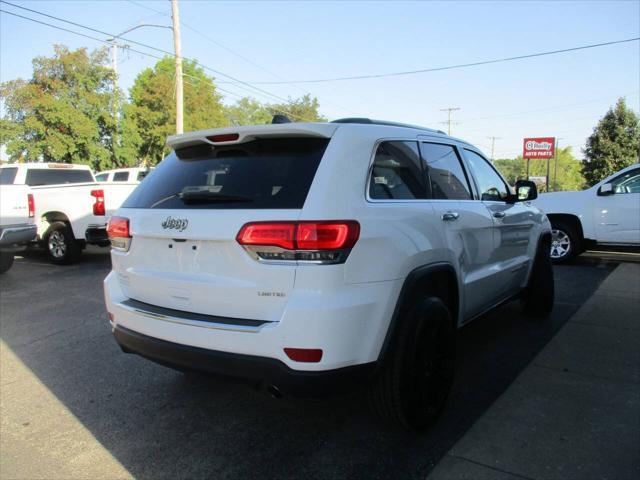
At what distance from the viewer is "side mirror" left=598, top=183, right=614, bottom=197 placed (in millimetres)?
8578

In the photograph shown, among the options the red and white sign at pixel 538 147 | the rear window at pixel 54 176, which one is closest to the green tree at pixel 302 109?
the red and white sign at pixel 538 147

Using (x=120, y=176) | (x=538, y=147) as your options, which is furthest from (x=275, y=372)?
(x=538, y=147)

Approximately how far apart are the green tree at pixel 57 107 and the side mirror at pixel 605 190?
85.3ft

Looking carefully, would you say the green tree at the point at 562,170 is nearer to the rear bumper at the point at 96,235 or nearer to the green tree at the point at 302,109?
the green tree at the point at 302,109

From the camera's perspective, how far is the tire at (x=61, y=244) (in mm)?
8844

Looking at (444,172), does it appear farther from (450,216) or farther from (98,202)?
(98,202)

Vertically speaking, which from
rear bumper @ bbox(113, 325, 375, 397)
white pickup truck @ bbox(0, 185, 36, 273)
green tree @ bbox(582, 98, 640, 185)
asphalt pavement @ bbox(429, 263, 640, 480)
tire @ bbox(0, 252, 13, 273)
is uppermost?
green tree @ bbox(582, 98, 640, 185)

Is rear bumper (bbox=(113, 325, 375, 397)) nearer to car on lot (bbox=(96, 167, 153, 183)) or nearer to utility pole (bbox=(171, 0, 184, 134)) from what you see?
car on lot (bbox=(96, 167, 153, 183))

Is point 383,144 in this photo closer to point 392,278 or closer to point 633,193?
point 392,278

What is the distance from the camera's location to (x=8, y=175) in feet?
33.8

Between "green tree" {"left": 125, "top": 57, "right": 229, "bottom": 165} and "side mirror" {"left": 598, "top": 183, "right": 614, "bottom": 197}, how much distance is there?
25620mm

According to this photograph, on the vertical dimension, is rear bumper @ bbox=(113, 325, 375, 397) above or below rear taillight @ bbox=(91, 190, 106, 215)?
below

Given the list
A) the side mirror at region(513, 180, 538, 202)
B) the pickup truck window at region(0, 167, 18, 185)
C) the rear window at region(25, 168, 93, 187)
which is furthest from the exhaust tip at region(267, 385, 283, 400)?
the pickup truck window at region(0, 167, 18, 185)

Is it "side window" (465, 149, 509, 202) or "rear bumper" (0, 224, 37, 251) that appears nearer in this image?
"side window" (465, 149, 509, 202)
